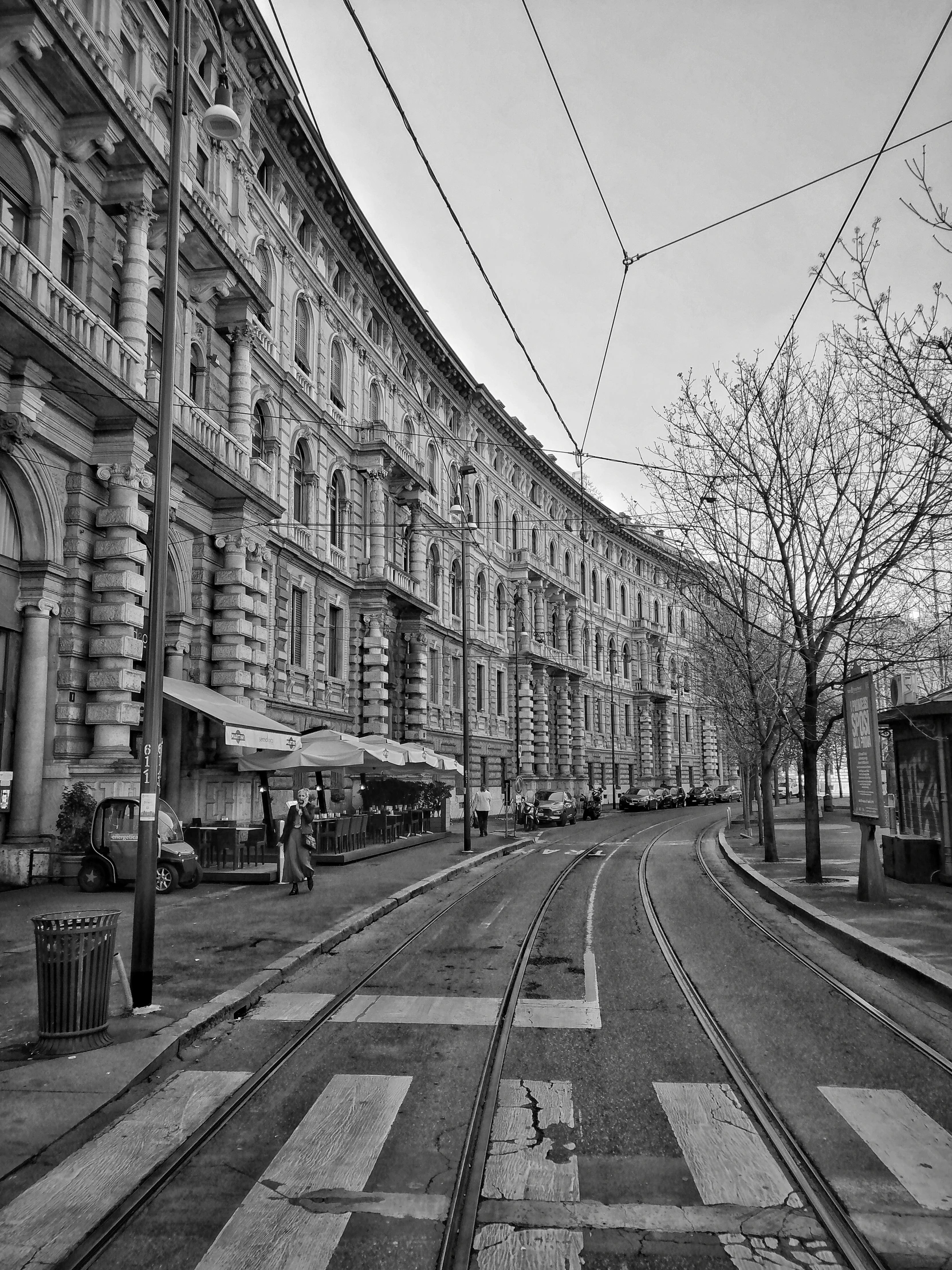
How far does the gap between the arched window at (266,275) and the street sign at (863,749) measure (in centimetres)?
1985

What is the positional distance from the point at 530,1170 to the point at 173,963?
627 cm

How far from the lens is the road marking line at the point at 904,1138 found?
4828mm

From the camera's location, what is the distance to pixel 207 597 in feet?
76.5

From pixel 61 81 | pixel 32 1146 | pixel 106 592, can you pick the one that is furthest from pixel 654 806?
pixel 32 1146

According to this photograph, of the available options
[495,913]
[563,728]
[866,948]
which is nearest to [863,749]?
[866,948]

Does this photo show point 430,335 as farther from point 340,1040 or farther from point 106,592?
point 340,1040

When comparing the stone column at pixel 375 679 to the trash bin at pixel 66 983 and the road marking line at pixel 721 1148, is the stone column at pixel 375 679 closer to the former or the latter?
the trash bin at pixel 66 983

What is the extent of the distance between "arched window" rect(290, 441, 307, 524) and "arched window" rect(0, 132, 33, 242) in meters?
12.6

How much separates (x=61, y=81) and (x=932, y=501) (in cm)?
1616

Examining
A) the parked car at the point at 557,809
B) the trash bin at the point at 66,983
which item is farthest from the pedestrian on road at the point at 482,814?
the trash bin at the point at 66,983

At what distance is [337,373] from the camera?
3334 centimetres

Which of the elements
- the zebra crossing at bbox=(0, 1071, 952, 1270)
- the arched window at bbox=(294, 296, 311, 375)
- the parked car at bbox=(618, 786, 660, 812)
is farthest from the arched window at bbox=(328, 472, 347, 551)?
the parked car at bbox=(618, 786, 660, 812)

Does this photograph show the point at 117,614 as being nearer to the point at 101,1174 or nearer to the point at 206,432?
the point at 206,432

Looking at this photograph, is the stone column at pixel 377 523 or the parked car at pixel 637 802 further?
the parked car at pixel 637 802
